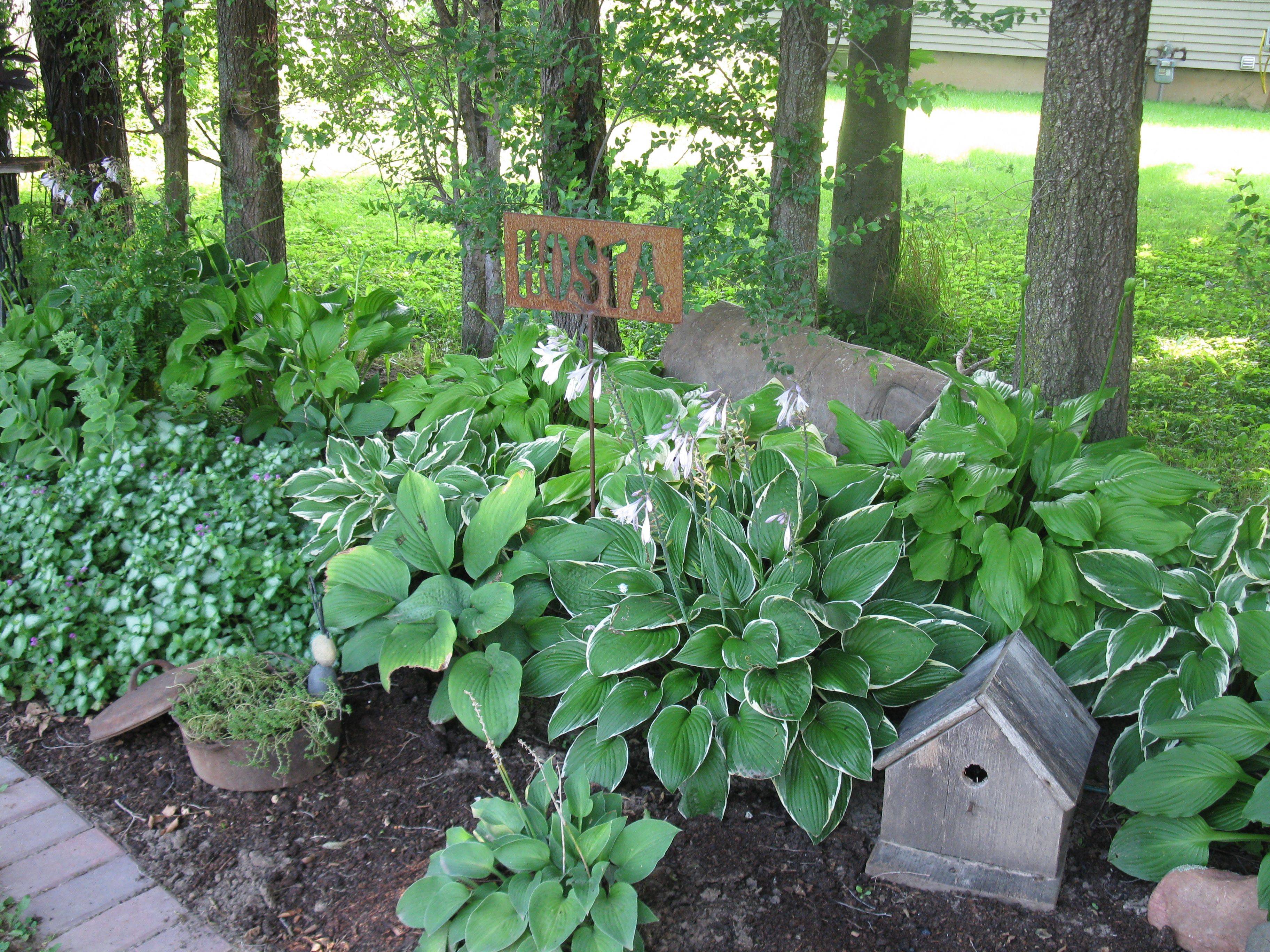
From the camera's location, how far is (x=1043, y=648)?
2768mm

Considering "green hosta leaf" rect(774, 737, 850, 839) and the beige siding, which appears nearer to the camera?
"green hosta leaf" rect(774, 737, 850, 839)

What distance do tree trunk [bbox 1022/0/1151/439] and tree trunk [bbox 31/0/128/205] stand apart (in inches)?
172

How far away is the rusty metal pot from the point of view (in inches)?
107

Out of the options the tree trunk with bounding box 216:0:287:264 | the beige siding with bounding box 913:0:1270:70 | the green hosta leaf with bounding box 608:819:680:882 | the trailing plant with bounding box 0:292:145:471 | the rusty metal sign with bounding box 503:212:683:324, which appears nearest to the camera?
the green hosta leaf with bounding box 608:819:680:882

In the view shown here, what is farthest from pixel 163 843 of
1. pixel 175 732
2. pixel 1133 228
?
pixel 1133 228

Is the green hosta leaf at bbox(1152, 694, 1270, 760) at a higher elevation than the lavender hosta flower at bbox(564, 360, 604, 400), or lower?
lower

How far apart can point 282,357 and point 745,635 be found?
2.72m

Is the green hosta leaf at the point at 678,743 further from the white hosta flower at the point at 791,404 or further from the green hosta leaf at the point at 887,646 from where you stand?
the white hosta flower at the point at 791,404

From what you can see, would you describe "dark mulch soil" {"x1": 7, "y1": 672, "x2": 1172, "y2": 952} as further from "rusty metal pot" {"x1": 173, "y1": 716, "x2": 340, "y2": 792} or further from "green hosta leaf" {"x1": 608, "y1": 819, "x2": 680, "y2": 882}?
"green hosta leaf" {"x1": 608, "y1": 819, "x2": 680, "y2": 882}

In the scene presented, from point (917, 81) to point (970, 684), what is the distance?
2.31 m

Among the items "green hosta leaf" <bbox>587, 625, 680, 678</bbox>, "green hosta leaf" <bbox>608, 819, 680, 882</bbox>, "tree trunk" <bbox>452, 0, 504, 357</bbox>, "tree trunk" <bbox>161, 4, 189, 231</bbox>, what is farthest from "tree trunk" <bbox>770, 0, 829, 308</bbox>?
"tree trunk" <bbox>161, 4, 189, 231</bbox>

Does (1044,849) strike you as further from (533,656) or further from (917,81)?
(917,81)

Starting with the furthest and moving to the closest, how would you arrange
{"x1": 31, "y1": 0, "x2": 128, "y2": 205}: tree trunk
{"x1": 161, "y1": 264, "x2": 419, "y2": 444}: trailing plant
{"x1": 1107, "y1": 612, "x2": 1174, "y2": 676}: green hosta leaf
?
{"x1": 31, "y1": 0, "x2": 128, "y2": 205}: tree trunk, {"x1": 161, "y1": 264, "x2": 419, "y2": 444}: trailing plant, {"x1": 1107, "y1": 612, "x2": 1174, "y2": 676}: green hosta leaf

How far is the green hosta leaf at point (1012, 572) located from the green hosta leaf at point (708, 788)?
881 mm
